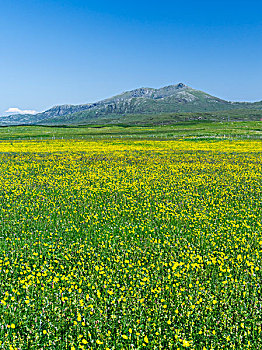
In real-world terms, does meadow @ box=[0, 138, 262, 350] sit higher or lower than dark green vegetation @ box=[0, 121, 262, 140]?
lower

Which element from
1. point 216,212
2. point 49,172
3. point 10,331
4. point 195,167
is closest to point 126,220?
point 216,212

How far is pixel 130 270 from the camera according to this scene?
8.16 m

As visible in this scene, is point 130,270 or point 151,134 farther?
point 151,134

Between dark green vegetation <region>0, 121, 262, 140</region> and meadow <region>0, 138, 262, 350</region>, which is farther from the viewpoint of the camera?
dark green vegetation <region>0, 121, 262, 140</region>

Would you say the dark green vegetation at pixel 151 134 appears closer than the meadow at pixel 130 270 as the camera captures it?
No

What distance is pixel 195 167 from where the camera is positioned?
28656 mm

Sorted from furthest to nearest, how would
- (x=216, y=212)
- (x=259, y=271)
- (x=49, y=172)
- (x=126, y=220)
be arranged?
(x=49, y=172)
(x=216, y=212)
(x=126, y=220)
(x=259, y=271)

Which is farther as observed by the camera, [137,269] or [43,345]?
[137,269]

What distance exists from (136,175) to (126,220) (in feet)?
39.0

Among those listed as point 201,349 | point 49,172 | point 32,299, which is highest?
point 49,172

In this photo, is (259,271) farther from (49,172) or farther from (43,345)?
(49,172)

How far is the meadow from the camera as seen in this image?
5.70 metres

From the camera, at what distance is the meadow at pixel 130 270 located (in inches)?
224

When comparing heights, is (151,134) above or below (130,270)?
above
